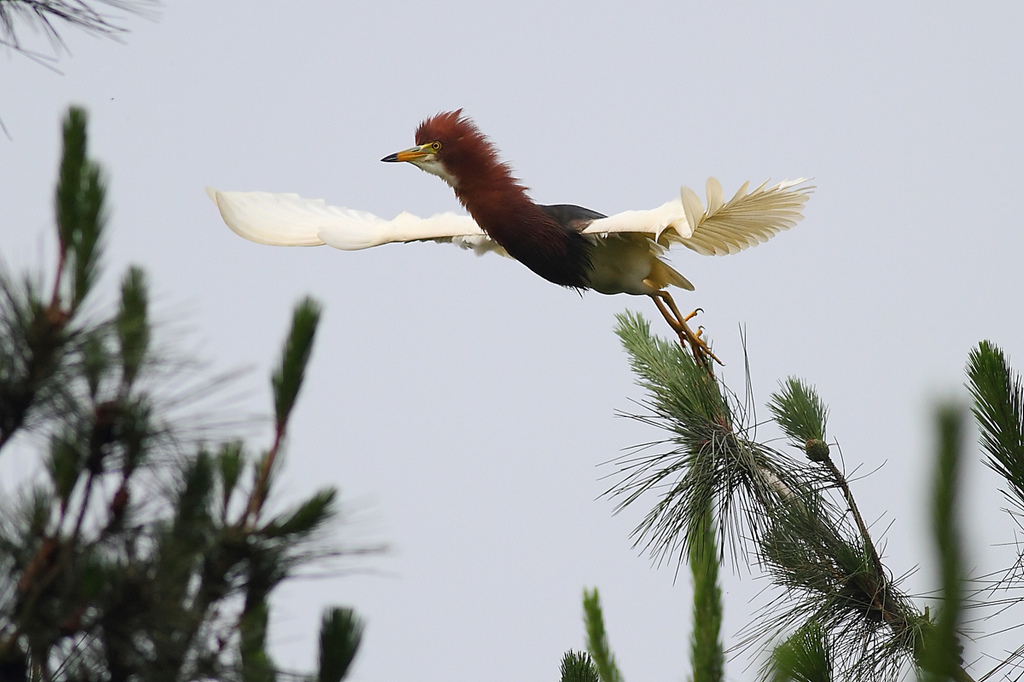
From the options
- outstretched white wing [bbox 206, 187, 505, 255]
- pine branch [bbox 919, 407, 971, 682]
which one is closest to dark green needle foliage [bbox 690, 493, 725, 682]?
pine branch [bbox 919, 407, 971, 682]

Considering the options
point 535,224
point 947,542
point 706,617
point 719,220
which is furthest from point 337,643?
point 535,224

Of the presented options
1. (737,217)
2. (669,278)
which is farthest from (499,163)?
(737,217)

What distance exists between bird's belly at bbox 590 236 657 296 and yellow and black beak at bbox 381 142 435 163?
0.96 meters

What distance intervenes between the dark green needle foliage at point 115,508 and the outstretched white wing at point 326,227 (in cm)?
396

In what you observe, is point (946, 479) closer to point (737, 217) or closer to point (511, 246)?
point (737, 217)

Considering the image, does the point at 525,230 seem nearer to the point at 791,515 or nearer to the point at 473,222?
the point at 473,222

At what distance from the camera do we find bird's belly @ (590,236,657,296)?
186 inches

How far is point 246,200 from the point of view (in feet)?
18.6

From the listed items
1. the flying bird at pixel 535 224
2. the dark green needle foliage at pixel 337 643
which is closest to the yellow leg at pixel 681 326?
the flying bird at pixel 535 224

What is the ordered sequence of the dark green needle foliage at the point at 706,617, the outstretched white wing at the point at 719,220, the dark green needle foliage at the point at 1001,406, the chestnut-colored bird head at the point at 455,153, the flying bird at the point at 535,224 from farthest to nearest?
1. the chestnut-colored bird head at the point at 455,153
2. the flying bird at the point at 535,224
3. the outstretched white wing at the point at 719,220
4. the dark green needle foliage at the point at 706,617
5. the dark green needle foliage at the point at 1001,406

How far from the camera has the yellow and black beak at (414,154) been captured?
5.07 m

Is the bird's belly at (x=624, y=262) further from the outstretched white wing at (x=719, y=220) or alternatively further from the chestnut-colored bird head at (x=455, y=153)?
the chestnut-colored bird head at (x=455, y=153)

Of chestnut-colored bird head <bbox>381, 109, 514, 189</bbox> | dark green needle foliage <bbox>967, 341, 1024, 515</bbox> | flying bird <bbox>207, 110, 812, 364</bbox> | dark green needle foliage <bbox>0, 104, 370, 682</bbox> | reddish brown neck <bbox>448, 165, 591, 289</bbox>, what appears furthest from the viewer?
chestnut-colored bird head <bbox>381, 109, 514, 189</bbox>

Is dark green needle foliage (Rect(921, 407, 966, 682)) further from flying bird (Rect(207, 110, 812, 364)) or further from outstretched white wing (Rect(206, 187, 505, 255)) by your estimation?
outstretched white wing (Rect(206, 187, 505, 255))
